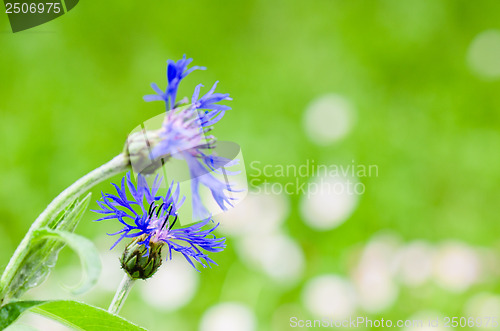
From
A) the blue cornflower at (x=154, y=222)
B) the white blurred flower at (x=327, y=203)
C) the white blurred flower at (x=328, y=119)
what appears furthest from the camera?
the white blurred flower at (x=328, y=119)

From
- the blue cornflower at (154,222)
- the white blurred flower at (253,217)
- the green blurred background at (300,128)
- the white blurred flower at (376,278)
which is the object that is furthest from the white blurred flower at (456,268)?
the blue cornflower at (154,222)

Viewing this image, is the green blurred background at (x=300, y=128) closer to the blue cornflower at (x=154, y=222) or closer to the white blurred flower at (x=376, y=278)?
the white blurred flower at (x=376, y=278)

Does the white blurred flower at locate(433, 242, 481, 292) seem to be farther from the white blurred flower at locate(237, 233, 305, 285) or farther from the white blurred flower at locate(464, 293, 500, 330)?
the white blurred flower at locate(237, 233, 305, 285)

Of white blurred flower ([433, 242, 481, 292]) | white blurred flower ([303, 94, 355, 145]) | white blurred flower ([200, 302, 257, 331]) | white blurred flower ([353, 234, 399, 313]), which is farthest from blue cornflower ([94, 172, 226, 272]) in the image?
white blurred flower ([303, 94, 355, 145])

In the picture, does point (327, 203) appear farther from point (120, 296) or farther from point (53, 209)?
point (53, 209)

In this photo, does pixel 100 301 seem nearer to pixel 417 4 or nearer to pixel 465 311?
pixel 465 311

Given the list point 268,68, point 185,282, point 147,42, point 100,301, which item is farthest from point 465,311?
point 147,42

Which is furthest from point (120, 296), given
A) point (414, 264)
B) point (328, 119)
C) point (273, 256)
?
point (328, 119)

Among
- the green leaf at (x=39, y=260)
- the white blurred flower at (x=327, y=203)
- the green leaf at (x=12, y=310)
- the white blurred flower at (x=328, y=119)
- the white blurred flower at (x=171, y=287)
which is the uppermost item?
the white blurred flower at (x=328, y=119)
